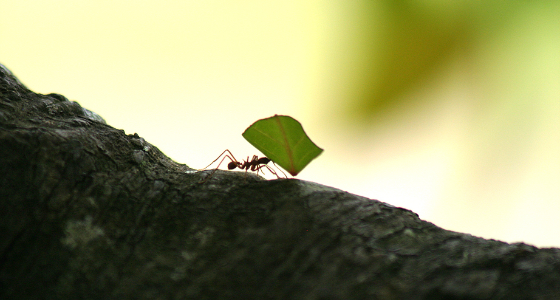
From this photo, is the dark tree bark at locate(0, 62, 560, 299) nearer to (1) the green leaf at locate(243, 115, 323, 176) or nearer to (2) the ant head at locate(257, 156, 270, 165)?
(1) the green leaf at locate(243, 115, 323, 176)

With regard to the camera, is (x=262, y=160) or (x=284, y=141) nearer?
(x=284, y=141)

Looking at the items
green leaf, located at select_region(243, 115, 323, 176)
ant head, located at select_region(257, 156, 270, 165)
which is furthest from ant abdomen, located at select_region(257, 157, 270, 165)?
green leaf, located at select_region(243, 115, 323, 176)

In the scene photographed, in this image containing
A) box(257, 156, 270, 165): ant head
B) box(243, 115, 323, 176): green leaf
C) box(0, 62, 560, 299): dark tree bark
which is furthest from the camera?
box(257, 156, 270, 165): ant head

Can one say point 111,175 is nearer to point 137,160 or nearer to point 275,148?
A: point 137,160

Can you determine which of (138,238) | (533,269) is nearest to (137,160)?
(138,238)

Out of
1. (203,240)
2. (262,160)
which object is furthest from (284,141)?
(262,160)

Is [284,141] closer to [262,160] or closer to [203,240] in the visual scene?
[203,240]
